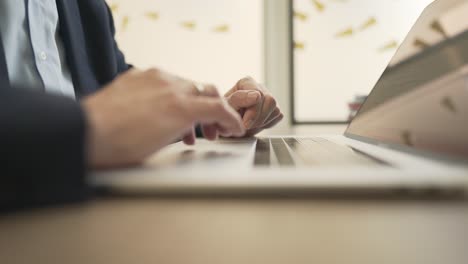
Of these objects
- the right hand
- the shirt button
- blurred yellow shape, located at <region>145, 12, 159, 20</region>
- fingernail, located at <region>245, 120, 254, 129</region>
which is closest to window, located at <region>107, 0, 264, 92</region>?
blurred yellow shape, located at <region>145, 12, 159, 20</region>

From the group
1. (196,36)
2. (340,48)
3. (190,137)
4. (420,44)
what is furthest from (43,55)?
(340,48)

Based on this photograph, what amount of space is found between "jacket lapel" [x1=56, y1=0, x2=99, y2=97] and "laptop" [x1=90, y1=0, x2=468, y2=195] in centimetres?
37

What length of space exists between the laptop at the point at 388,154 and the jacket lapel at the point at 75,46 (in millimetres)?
369

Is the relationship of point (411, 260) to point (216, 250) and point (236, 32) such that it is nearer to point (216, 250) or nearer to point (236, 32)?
point (216, 250)

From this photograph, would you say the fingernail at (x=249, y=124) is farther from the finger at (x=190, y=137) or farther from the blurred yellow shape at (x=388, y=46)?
the blurred yellow shape at (x=388, y=46)

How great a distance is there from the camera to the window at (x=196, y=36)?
54.1 inches

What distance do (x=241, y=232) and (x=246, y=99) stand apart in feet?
1.58

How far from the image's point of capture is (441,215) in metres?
0.16

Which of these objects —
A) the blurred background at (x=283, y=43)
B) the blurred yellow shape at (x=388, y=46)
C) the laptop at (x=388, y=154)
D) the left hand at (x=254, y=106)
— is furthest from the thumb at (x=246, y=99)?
the blurred yellow shape at (x=388, y=46)

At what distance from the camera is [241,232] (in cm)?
17

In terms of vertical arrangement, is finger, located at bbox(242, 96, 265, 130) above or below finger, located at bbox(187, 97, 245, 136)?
below

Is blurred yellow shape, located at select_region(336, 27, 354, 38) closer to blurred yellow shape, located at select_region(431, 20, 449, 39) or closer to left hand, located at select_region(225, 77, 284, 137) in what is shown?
left hand, located at select_region(225, 77, 284, 137)

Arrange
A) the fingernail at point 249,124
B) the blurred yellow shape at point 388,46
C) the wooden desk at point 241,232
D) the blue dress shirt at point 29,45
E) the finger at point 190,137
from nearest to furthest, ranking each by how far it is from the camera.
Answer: the wooden desk at point 241,232 → the finger at point 190,137 → the blue dress shirt at point 29,45 → the fingernail at point 249,124 → the blurred yellow shape at point 388,46

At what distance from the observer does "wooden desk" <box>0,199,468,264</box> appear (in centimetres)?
16
